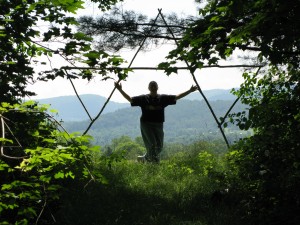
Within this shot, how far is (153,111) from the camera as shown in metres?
7.70

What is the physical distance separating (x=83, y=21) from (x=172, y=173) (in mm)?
4900

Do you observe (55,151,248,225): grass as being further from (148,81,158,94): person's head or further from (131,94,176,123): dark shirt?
(148,81,158,94): person's head

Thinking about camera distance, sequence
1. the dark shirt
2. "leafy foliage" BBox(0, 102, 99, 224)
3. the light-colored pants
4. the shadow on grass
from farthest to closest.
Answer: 1. the light-colored pants
2. the dark shirt
3. the shadow on grass
4. "leafy foliage" BBox(0, 102, 99, 224)

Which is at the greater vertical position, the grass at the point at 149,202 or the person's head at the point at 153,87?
the person's head at the point at 153,87

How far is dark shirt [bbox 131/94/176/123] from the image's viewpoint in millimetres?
7617

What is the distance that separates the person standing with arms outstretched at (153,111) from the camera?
25.0 ft

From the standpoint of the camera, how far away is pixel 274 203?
4027 mm

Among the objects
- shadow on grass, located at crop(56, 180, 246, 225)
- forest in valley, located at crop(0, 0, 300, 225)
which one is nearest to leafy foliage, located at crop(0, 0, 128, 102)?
forest in valley, located at crop(0, 0, 300, 225)

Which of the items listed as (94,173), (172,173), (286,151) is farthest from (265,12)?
(172,173)

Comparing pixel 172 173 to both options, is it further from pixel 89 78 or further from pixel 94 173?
pixel 94 173

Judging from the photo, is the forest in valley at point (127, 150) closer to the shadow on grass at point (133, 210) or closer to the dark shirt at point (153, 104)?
the shadow on grass at point (133, 210)

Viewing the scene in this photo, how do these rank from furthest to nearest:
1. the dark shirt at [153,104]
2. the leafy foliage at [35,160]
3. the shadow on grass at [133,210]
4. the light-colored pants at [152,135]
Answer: the light-colored pants at [152,135], the dark shirt at [153,104], the shadow on grass at [133,210], the leafy foliage at [35,160]

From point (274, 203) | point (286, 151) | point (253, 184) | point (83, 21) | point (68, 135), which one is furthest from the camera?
point (83, 21)

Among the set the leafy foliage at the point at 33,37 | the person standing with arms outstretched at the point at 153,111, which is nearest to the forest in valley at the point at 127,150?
the leafy foliage at the point at 33,37
